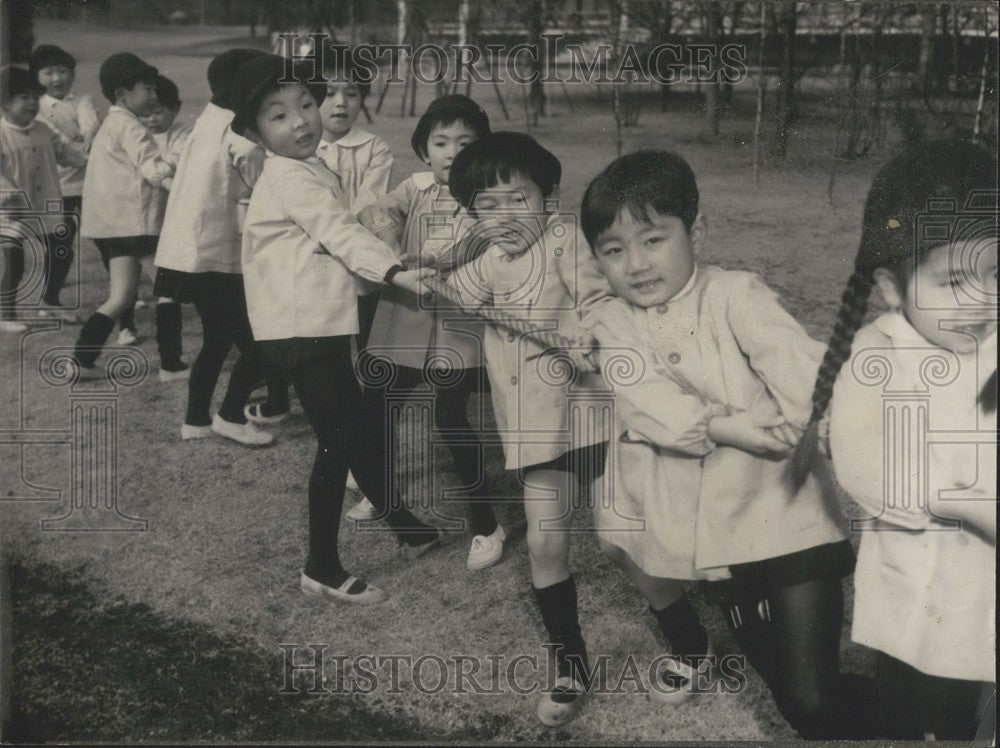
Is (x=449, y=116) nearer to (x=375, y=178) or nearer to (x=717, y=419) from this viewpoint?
(x=375, y=178)

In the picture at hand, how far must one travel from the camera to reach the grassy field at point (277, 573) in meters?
1.70

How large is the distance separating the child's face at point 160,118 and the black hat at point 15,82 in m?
0.20

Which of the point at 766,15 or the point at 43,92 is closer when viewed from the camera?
Result: the point at 766,15

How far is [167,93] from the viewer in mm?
1808

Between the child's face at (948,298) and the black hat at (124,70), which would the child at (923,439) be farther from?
the black hat at (124,70)

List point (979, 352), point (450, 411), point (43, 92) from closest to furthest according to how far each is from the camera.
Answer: point (979, 352) < point (450, 411) < point (43, 92)

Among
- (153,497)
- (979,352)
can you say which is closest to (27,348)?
(153,497)

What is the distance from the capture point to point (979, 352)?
5.29 ft

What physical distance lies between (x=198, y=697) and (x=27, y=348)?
2.22ft

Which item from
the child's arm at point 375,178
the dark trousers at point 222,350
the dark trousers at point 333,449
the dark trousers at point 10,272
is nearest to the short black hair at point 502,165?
the child's arm at point 375,178

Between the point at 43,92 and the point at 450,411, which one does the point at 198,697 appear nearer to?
the point at 450,411

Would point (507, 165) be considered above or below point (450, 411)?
above

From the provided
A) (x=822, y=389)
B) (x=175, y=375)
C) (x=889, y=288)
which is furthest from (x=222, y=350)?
(x=889, y=288)

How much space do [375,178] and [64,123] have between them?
639 mm
